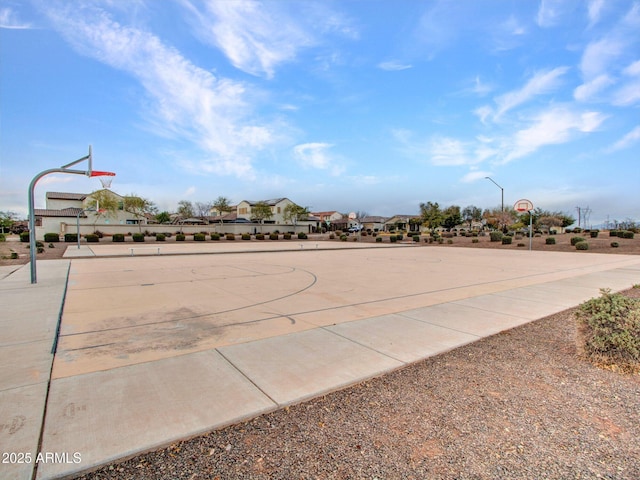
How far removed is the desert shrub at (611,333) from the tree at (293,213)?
6856 cm

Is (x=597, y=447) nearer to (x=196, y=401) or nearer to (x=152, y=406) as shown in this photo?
(x=196, y=401)

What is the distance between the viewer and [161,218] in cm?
7912

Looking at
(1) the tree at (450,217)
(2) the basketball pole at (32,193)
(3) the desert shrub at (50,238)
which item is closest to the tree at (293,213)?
(1) the tree at (450,217)

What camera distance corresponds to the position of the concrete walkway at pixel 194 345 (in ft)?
8.82

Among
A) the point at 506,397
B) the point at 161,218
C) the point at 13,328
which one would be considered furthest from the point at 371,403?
the point at 161,218

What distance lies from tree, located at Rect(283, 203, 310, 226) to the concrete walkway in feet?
205

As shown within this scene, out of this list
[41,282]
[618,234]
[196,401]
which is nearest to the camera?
[196,401]

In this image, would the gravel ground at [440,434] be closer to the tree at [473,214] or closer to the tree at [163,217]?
the tree at [163,217]

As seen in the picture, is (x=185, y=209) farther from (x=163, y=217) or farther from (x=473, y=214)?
(x=473, y=214)

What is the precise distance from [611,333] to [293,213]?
69.3 meters

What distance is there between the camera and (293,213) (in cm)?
7231

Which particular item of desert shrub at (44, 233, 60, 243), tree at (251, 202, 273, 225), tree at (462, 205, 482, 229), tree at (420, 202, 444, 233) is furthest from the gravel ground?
tree at (462, 205, 482, 229)

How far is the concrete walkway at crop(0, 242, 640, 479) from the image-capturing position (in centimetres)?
269

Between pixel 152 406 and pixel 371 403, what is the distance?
1952 mm
